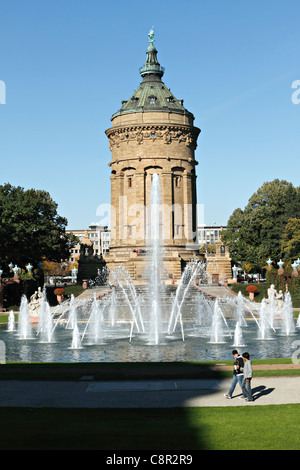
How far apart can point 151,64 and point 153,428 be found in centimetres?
7556

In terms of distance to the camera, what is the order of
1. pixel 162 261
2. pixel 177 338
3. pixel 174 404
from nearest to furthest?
pixel 174 404 < pixel 177 338 < pixel 162 261

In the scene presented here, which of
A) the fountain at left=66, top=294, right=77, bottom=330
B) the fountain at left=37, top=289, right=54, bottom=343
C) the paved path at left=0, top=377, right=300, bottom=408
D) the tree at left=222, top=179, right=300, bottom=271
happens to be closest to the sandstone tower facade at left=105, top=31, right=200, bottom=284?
the tree at left=222, top=179, right=300, bottom=271

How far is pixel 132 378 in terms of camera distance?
56.8 ft

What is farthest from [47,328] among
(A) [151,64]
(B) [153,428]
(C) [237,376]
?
(A) [151,64]

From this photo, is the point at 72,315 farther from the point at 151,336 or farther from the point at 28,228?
the point at 28,228

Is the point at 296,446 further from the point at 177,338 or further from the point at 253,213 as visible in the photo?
the point at 253,213

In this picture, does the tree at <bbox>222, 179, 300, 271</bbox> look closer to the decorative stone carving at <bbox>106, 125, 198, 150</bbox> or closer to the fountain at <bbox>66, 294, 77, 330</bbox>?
the decorative stone carving at <bbox>106, 125, 198, 150</bbox>

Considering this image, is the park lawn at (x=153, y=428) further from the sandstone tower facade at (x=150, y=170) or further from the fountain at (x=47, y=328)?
the sandstone tower facade at (x=150, y=170)

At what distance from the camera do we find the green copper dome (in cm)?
7606

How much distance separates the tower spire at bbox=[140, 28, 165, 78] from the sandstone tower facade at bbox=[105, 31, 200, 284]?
3.72 meters

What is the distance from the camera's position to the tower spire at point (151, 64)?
81500mm

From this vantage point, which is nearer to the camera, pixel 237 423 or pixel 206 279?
pixel 237 423

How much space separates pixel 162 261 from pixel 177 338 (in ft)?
140
